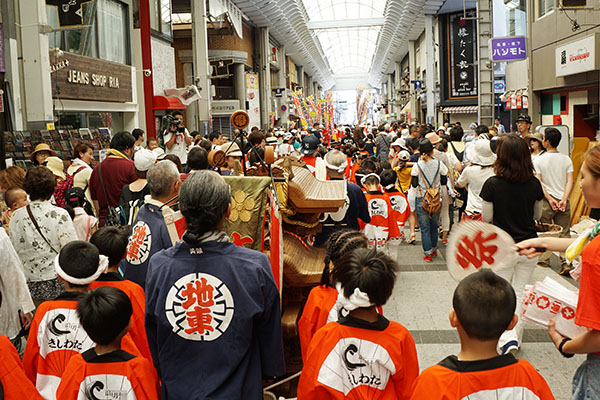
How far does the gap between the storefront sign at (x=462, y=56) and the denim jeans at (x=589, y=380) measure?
2718 centimetres

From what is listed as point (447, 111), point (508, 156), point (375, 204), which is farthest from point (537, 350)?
point (447, 111)

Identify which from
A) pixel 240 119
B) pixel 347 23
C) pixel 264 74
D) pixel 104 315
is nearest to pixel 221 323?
pixel 104 315

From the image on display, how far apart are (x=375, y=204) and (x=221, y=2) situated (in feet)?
55.1

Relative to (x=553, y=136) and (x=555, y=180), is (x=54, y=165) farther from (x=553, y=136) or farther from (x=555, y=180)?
(x=555, y=180)

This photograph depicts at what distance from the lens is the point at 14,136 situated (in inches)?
363

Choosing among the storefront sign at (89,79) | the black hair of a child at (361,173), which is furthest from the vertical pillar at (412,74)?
the black hair of a child at (361,173)

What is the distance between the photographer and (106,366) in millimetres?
2418

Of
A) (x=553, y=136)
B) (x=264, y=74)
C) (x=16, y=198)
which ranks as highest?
(x=264, y=74)

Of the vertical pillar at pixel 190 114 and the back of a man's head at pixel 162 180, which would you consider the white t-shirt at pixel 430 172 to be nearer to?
the back of a man's head at pixel 162 180

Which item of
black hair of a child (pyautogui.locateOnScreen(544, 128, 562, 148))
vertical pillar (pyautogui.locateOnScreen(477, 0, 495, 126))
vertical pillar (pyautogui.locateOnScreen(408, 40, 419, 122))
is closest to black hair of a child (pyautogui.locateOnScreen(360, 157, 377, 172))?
black hair of a child (pyautogui.locateOnScreen(544, 128, 562, 148))

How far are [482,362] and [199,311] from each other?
105 centimetres

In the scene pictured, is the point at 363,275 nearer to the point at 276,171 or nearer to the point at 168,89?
the point at 276,171

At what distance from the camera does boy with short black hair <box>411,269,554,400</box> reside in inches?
78.2

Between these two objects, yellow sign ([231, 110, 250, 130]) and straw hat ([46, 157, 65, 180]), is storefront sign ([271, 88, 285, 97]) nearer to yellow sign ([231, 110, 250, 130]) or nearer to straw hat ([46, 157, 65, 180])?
straw hat ([46, 157, 65, 180])
